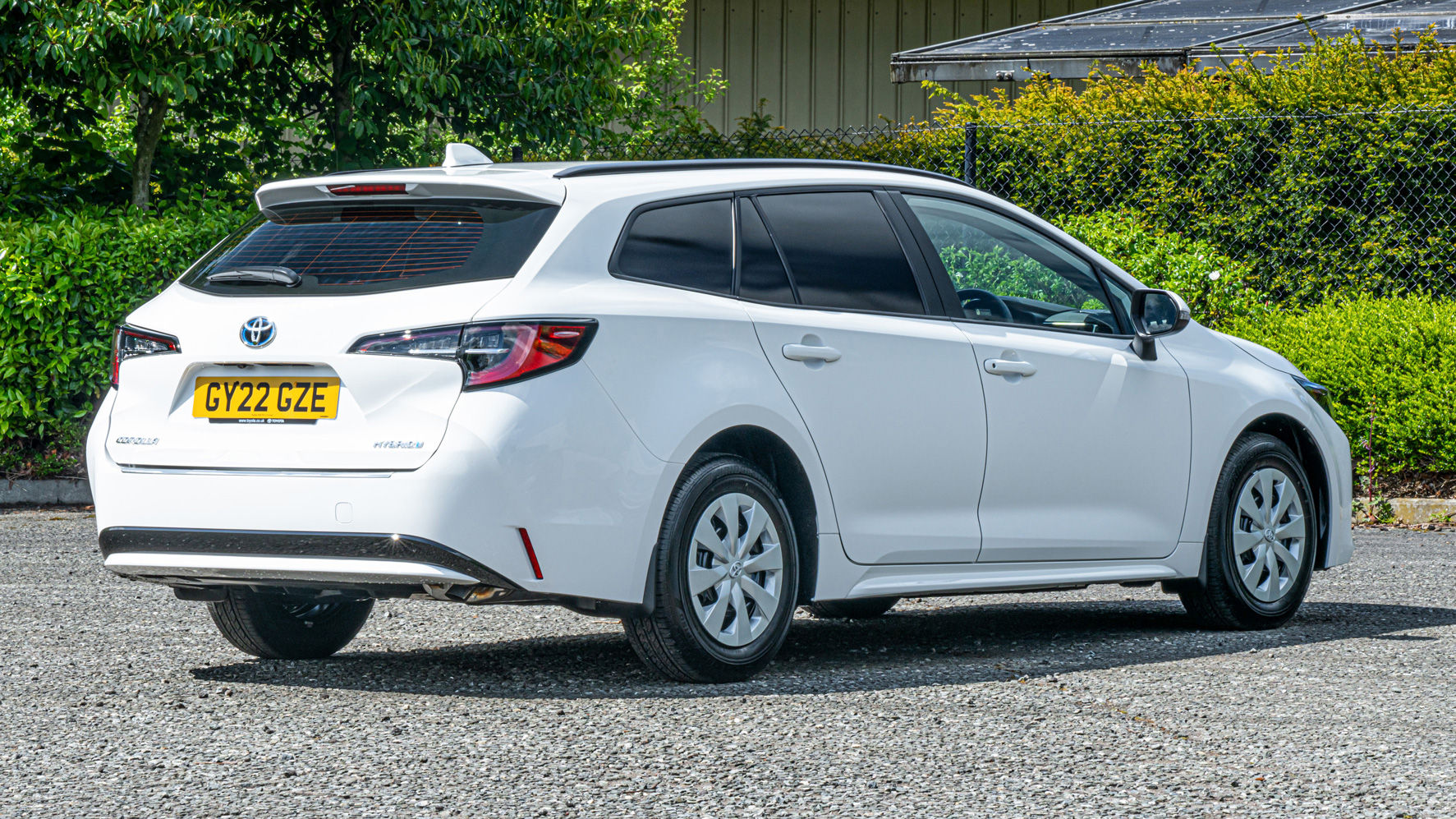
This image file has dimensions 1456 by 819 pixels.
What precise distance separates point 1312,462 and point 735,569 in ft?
9.94

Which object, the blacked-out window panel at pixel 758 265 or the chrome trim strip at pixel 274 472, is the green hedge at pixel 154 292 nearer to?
the blacked-out window panel at pixel 758 265

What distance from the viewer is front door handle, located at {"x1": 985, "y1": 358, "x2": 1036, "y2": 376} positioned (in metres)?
6.33

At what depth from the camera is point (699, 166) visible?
607cm

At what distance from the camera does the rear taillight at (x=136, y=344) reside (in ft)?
18.0

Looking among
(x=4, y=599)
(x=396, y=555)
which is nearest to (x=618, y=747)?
Answer: (x=396, y=555)

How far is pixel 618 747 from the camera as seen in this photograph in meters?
4.77

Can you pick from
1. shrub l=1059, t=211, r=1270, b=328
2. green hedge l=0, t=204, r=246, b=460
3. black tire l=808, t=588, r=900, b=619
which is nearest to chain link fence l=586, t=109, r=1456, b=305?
shrub l=1059, t=211, r=1270, b=328

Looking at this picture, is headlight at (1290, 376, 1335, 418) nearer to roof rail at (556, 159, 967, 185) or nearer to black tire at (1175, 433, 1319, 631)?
black tire at (1175, 433, 1319, 631)

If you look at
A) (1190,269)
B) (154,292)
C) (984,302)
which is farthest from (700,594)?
(1190,269)

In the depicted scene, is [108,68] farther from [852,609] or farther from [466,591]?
[466,591]

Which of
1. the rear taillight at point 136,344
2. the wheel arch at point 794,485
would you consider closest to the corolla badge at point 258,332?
the rear taillight at point 136,344

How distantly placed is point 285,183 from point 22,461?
23.1 feet

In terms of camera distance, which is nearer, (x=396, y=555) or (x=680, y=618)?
(x=396, y=555)

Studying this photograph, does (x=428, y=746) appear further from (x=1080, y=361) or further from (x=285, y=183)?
(x=1080, y=361)
